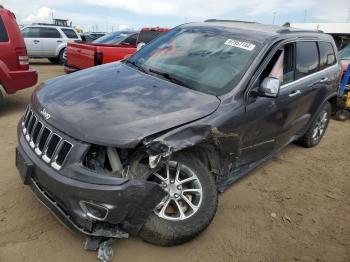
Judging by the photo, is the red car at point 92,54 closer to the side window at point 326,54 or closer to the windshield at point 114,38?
the windshield at point 114,38

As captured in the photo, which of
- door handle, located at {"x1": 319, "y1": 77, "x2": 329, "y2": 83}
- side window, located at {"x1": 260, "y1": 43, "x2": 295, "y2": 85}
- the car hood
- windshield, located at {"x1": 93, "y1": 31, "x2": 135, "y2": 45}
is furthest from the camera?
windshield, located at {"x1": 93, "y1": 31, "x2": 135, "y2": 45}

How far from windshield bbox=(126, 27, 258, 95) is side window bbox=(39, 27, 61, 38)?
42.6 feet

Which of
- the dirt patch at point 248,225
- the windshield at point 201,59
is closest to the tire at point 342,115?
the dirt patch at point 248,225

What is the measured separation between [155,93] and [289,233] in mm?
1894

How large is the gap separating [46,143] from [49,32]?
14581mm

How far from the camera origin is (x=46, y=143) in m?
2.85

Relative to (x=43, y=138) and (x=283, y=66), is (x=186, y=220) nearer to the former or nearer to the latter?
(x=43, y=138)

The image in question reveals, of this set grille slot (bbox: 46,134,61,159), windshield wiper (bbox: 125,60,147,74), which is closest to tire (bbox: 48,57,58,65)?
windshield wiper (bbox: 125,60,147,74)

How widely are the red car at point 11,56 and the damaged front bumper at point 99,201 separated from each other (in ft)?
13.4

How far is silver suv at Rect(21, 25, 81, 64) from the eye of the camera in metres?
15.5

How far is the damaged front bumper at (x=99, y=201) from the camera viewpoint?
8.31ft

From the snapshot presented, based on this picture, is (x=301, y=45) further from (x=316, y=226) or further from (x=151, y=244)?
(x=151, y=244)

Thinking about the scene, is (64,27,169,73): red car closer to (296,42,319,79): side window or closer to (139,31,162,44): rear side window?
(139,31,162,44): rear side window

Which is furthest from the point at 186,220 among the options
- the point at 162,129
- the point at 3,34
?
the point at 3,34
